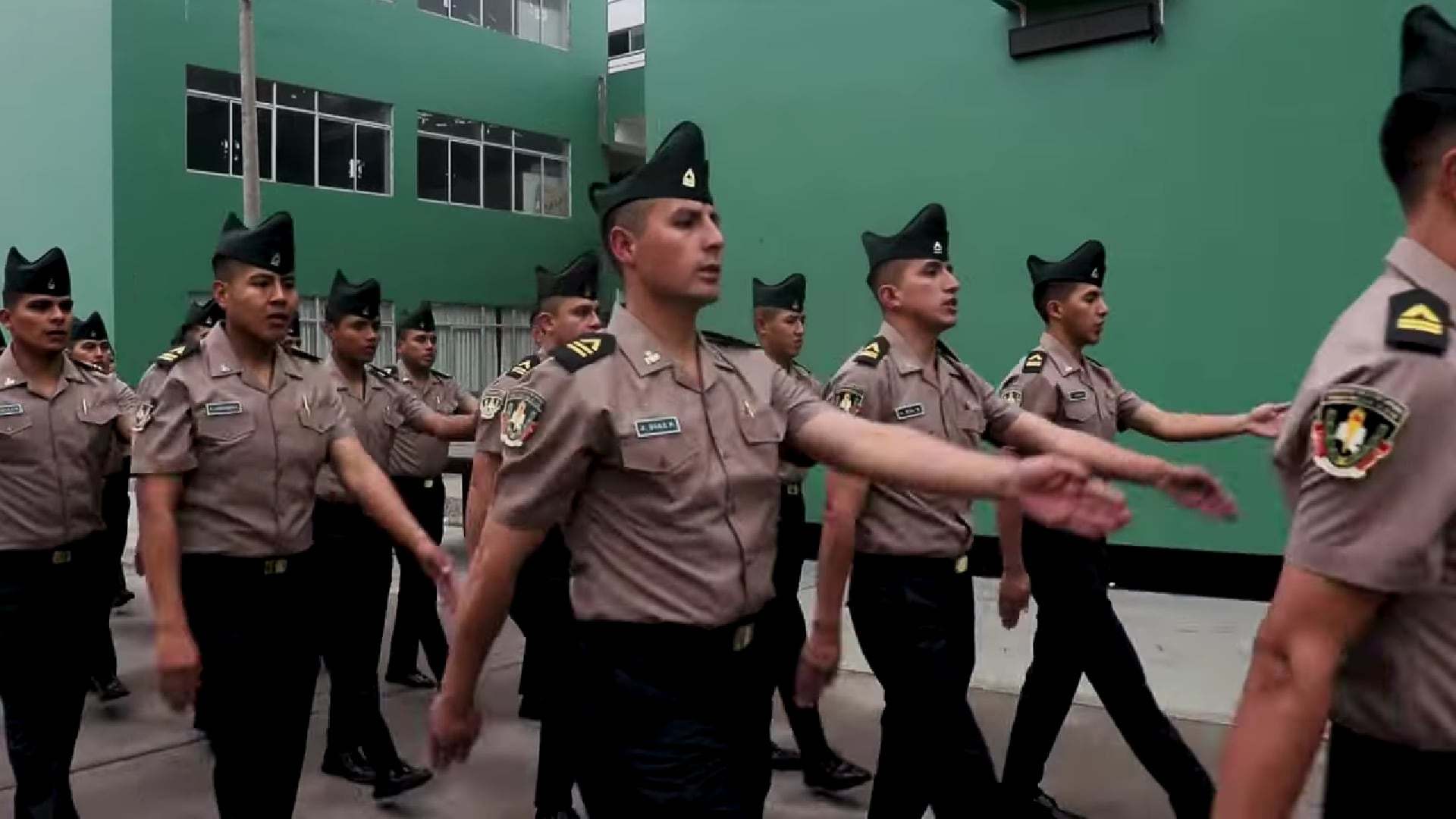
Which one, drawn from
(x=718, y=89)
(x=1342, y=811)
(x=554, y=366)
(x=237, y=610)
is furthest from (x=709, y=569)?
(x=718, y=89)

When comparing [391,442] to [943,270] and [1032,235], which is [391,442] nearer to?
[943,270]

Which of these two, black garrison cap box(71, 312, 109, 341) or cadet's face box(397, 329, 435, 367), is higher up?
black garrison cap box(71, 312, 109, 341)

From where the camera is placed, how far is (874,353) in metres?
4.00

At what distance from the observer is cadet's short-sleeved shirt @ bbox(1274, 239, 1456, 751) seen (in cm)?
154

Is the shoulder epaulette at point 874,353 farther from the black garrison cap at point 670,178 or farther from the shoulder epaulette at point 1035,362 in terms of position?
the black garrison cap at point 670,178

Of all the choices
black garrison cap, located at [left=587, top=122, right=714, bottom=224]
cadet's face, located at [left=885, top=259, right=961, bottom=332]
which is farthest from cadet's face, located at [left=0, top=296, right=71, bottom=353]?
cadet's face, located at [left=885, top=259, right=961, bottom=332]

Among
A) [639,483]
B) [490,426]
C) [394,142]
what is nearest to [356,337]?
[490,426]

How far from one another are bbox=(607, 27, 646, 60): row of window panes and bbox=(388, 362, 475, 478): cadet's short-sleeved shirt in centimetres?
1936

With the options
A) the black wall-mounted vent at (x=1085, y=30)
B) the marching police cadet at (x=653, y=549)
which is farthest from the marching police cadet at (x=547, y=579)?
the black wall-mounted vent at (x=1085, y=30)

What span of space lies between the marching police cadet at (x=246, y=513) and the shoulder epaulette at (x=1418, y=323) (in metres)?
2.37

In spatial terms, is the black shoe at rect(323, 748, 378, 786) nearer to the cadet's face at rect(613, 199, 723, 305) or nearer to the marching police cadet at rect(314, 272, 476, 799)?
the marching police cadet at rect(314, 272, 476, 799)

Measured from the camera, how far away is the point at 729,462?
2.49 metres

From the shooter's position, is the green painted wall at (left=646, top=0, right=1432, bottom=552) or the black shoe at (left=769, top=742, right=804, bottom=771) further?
the green painted wall at (left=646, top=0, right=1432, bottom=552)

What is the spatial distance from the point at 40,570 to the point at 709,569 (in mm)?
3138
